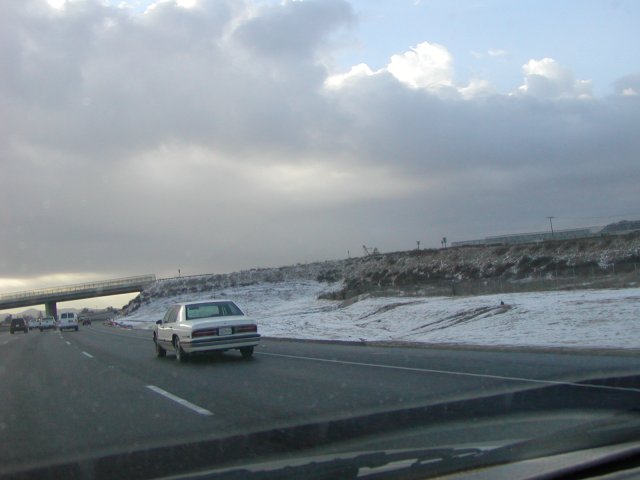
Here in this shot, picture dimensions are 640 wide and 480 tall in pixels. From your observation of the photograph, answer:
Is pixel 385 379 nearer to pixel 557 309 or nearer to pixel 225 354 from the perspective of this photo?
pixel 225 354

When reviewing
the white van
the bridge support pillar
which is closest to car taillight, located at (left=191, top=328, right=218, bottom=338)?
the white van

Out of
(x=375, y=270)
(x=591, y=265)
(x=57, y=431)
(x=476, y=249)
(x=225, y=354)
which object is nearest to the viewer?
(x=57, y=431)

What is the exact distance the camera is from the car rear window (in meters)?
18.6

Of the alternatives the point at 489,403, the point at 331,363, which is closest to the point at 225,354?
the point at 331,363

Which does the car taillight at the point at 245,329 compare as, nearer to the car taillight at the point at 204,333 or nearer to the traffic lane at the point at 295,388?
the car taillight at the point at 204,333

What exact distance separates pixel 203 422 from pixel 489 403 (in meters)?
3.87

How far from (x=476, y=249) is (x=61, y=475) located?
69.7 metres

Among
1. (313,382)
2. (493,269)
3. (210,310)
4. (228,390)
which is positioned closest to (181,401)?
(228,390)

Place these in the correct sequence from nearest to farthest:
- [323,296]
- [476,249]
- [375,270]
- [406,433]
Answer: [406,433] < [323,296] < [476,249] < [375,270]

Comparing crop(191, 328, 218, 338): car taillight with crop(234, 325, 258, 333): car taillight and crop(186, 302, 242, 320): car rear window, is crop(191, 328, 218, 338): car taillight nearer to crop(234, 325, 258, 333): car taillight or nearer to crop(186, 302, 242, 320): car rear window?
crop(234, 325, 258, 333): car taillight

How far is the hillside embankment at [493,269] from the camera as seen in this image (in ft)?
133

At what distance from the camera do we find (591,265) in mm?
55281

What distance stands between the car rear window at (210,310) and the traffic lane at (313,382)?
120cm

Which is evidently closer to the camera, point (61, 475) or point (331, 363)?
point (61, 475)
